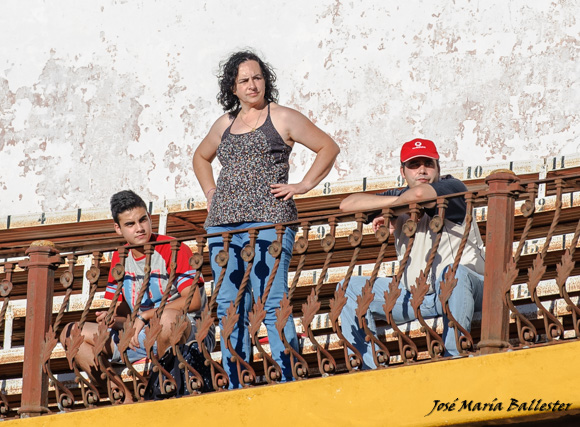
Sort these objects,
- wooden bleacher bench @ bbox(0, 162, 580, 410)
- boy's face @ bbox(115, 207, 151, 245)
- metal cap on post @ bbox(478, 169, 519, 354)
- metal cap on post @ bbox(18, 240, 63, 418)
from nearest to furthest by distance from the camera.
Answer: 1. metal cap on post @ bbox(478, 169, 519, 354)
2. metal cap on post @ bbox(18, 240, 63, 418)
3. boy's face @ bbox(115, 207, 151, 245)
4. wooden bleacher bench @ bbox(0, 162, 580, 410)

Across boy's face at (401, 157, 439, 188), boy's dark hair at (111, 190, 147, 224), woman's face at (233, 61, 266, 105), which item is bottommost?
boy's dark hair at (111, 190, 147, 224)

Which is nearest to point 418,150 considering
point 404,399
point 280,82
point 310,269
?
point 404,399

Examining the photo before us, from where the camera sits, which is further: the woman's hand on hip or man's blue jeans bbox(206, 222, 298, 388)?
the woman's hand on hip

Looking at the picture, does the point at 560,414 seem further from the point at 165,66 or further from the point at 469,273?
the point at 165,66

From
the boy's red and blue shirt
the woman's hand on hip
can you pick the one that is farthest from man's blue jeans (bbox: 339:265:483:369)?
the boy's red and blue shirt

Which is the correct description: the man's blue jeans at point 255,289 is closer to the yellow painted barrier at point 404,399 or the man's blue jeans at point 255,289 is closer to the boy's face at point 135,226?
the yellow painted barrier at point 404,399

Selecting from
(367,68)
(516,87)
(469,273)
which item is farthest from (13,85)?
(469,273)

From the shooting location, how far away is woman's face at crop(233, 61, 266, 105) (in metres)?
7.00

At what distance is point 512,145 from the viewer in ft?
32.2

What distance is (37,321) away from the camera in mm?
7195

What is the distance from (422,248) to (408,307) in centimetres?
35

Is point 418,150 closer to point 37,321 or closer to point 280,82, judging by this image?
point 37,321

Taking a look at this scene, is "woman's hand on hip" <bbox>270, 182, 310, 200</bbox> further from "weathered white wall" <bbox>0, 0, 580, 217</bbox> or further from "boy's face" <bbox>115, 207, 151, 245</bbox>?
"weathered white wall" <bbox>0, 0, 580, 217</bbox>

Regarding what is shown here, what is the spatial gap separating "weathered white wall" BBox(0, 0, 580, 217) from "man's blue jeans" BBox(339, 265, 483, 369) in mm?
3401
